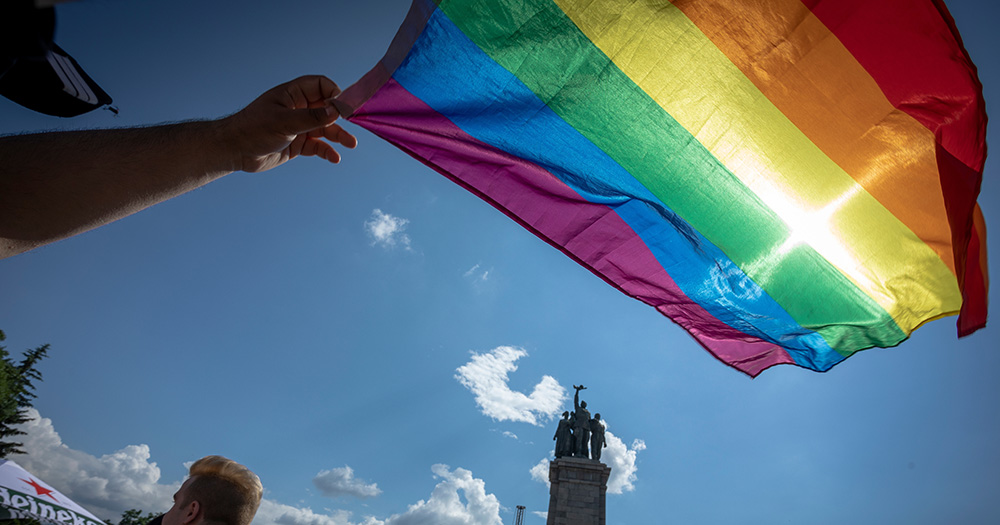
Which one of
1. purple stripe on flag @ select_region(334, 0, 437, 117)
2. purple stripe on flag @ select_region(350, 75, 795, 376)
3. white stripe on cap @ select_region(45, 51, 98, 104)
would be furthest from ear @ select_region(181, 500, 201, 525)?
purple stripe on flag @ select_region(334, 0, 437, 117)

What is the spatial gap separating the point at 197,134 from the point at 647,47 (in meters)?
2.56

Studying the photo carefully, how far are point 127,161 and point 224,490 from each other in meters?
1.84

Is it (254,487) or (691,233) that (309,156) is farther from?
(691,233)

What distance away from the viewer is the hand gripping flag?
3.04m

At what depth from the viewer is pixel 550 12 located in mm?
3092

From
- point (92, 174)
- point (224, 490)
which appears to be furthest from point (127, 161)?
point (224, 490)

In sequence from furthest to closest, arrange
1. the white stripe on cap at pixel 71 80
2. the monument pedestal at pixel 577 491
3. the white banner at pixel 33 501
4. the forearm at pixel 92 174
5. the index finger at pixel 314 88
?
the monument pedestal at pixel 577 491
the white banner at pixel 33 501
the white stripe on cap at pixel 71 80
the index finger at pixel 314 88
the forearm at pixel 92 174

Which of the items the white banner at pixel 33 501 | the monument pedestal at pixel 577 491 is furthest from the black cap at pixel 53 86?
the monument pedestal at pixel 577 491

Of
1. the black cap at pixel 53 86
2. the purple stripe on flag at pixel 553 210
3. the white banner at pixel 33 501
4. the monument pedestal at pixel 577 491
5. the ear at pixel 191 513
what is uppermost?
the monument pedestal at pixel 577 491

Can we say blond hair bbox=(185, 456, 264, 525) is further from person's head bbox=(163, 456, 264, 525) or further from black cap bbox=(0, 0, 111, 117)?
black cap bbox=(0, 0, 111, 117)

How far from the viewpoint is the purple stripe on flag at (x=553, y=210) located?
316cm

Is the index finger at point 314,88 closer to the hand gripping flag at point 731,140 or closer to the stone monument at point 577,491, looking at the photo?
the hand gripping flag at point 731,140

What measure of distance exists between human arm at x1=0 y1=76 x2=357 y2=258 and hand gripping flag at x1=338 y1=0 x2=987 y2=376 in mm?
722

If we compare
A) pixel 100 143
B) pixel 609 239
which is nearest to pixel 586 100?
pixel 609 239
